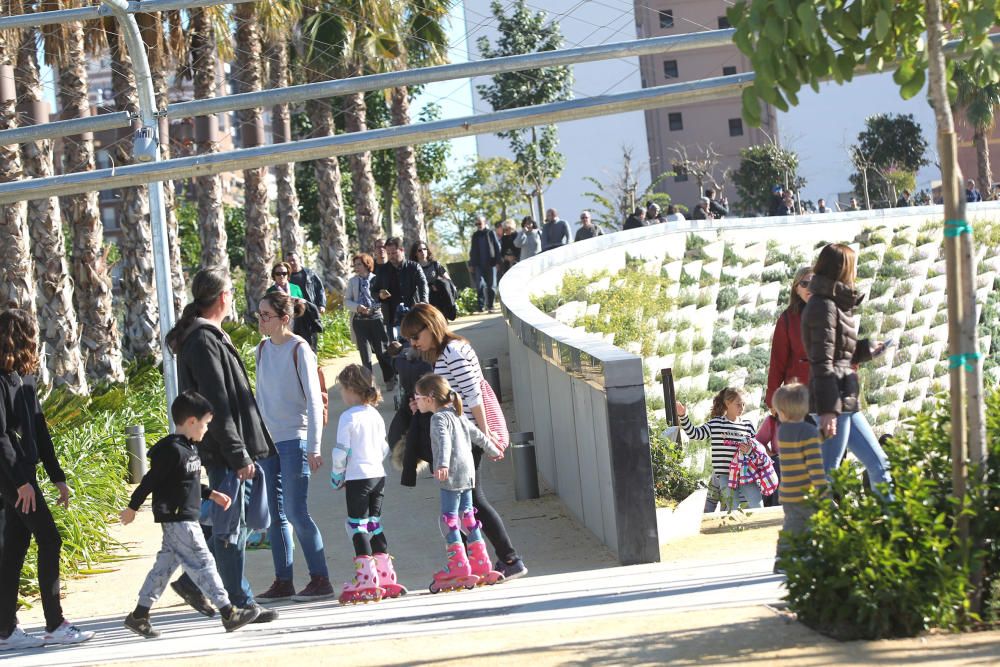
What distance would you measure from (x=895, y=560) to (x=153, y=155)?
22.7ft

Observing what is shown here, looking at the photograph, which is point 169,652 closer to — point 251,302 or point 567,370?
point 567,370

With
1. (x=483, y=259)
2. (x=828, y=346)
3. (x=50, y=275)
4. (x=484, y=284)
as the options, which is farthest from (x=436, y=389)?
(x=484, y=284)

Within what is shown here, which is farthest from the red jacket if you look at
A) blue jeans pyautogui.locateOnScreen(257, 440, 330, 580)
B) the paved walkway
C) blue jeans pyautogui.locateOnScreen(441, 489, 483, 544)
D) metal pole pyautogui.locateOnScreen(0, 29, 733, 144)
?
metal pole pyautogui.locateOnScreen(0, 29, 733, 144)

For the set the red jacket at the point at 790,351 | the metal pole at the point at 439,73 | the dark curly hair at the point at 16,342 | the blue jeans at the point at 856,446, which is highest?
the metal pole at the point at 439,73

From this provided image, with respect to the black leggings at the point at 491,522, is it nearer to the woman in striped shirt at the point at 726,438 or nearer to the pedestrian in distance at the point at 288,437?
the pedestrian in distance at the point at 288,437

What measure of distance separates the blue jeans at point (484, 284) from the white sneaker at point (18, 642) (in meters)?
18.6

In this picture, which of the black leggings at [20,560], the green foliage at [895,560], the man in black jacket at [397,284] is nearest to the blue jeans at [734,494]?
the green foliage at [895,560]

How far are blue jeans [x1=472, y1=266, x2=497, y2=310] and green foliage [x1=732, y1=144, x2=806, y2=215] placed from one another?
3602 cm

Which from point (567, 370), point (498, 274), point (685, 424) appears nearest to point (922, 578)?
point (567, 370)

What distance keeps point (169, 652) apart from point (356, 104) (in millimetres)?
23951

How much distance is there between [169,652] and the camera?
6.41 metres

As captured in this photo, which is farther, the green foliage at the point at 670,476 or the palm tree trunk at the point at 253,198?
the palm tree trunk at the point at 253,198

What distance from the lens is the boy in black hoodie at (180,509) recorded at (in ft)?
21.9

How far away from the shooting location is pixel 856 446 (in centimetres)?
744
